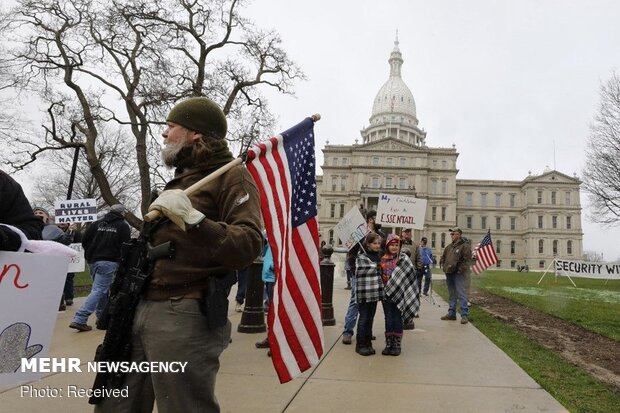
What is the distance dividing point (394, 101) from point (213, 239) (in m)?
111

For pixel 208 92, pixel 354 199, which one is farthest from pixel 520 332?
pixel 354 199

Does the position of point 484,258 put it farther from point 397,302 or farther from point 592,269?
point 397,302

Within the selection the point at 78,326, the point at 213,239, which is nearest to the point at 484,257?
the point at 78,326

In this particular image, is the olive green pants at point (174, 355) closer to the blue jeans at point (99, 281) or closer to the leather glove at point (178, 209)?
the leather glove at point (178, 209)

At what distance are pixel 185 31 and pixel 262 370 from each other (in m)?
17.2

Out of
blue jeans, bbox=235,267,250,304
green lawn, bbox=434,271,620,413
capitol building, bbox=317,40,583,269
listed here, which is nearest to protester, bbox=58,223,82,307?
blue jeans, bbox=235,267,250,304

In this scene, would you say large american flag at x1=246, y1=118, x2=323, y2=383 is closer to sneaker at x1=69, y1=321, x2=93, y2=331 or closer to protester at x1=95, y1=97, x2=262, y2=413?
protester at x1=95, y1=97, x2=262, y2=413

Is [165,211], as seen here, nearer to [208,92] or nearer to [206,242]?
[206,242]

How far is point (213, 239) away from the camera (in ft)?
6.63

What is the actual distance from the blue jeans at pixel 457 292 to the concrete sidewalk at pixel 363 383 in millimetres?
2360

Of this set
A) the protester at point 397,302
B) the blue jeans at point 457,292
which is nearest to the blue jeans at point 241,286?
the protester at point 397,302

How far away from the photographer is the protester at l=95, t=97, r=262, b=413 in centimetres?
202

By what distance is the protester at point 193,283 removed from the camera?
2.02m

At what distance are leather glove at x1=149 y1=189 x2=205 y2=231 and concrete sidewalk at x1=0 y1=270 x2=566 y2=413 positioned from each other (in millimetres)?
2393
